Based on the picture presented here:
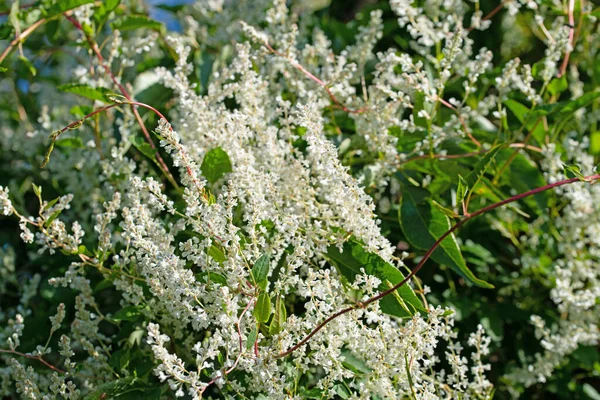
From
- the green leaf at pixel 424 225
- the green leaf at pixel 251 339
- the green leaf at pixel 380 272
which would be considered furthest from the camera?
the green leaf at pixel 424 225

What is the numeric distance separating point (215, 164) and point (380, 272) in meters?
0.42

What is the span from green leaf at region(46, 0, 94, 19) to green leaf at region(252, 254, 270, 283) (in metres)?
0.95

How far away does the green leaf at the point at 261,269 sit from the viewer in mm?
1052

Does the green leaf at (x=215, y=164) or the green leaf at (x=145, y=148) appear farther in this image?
the green leaf at (x=145, y=148)

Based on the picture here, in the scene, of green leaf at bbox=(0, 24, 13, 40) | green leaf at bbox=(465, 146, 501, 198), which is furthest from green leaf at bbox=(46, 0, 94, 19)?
green leaf at bbox=(465, 146, 501, 198)

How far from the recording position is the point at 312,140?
44.1 inches

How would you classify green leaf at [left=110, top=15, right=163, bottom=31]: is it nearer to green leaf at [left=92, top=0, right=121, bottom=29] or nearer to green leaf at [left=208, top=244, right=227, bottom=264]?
green leaf at [left=92, top=0, right=121, bottom=29]

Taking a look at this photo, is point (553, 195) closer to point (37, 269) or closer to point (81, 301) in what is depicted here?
point (81, 301)

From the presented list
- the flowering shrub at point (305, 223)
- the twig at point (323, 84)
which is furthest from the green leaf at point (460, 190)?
the twig at point (323, 84)

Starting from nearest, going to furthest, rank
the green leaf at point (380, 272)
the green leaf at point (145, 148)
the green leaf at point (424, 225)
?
the green leaf at point (380, 272) < the green leaf at point (424, 225) < the green leaf at point (145, 148)

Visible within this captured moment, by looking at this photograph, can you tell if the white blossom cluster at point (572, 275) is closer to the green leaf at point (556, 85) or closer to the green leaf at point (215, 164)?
the green leaf at point (556, 85)

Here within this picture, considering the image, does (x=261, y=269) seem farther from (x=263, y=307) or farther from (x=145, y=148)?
(x=145, y=148)

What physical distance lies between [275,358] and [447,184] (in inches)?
26.3

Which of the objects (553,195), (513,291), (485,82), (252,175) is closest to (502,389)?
(513,291)
